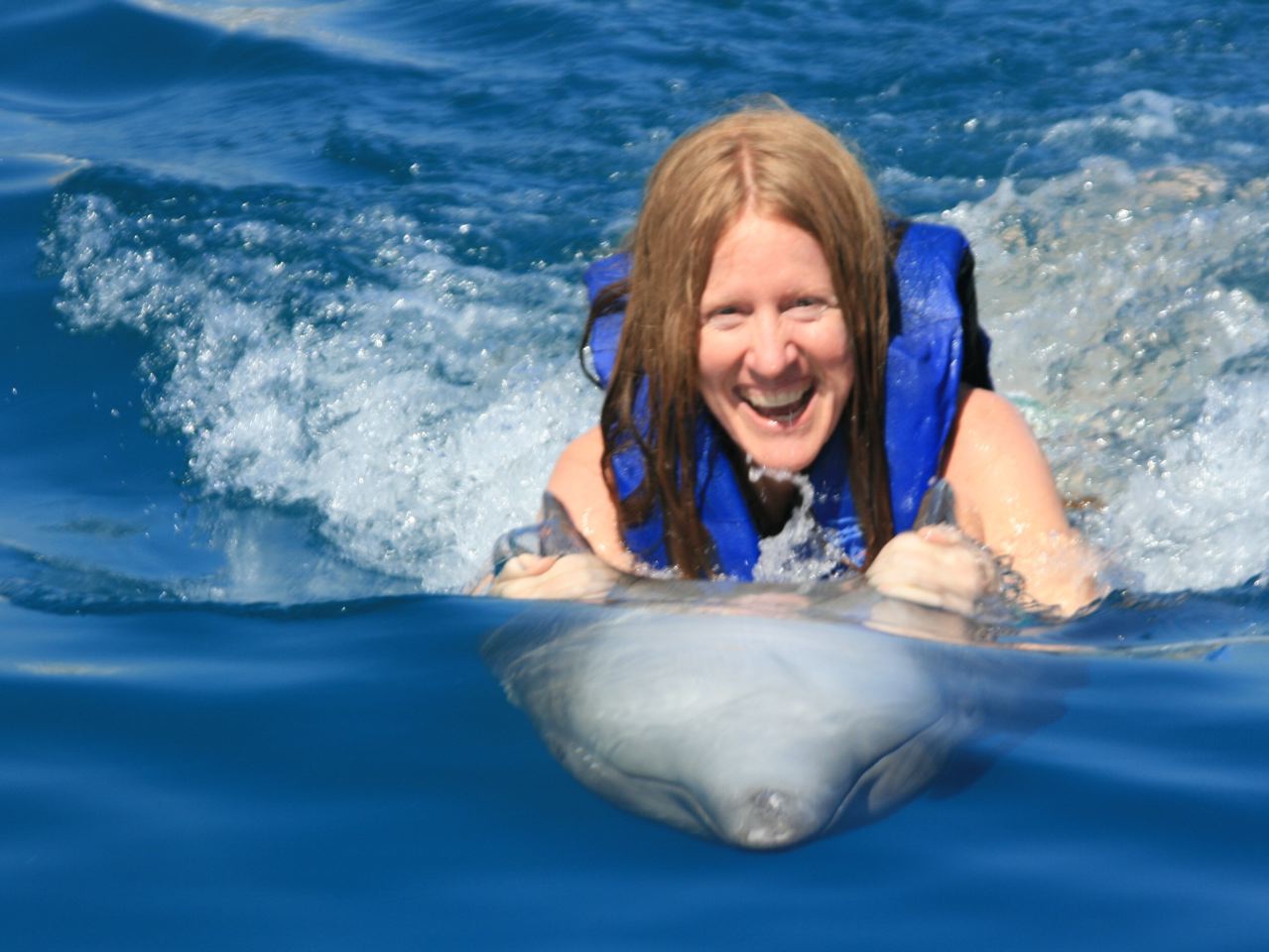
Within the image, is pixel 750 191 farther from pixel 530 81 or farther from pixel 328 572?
pixel 530 81

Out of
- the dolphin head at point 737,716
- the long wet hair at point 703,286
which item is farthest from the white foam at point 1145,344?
the dolphin head at point 737,716

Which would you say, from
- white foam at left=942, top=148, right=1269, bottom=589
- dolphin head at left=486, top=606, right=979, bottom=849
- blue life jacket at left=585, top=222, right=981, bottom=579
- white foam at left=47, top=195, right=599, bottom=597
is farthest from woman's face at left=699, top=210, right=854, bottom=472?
white foam at left=47, top=195, right=599, bottom=597

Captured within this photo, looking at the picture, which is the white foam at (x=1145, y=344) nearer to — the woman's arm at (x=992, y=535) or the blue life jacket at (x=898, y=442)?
the woman's arm at (x=992, y=535)

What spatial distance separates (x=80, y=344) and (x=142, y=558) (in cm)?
148

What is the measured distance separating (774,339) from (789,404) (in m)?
Answer: 0.20

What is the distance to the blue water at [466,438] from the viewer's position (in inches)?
99.0

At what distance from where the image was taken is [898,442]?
12.1 ft

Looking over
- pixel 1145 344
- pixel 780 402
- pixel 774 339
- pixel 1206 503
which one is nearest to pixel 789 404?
pixel 780 402

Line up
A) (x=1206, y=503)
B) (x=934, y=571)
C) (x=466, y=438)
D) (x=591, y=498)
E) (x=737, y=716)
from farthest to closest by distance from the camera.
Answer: (x=466, y=438) → (x=1206, y=503) → (x=591, y=498) → (x=934, y=571) → (x=737, y=716)

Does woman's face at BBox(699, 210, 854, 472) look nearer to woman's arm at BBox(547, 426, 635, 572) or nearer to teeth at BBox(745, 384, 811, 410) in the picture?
teeth at BBox(745, 384, 811, 410)

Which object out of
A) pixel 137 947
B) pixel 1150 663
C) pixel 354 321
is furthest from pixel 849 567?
pixel 354 321

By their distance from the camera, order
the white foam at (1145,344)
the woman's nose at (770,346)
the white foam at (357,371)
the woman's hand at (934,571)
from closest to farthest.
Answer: the woman's hand at (934,571)
the woman's nose at (770,346)
the white foam at (1145,344)
the white foam at (357,371)

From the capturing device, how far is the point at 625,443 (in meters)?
3.77

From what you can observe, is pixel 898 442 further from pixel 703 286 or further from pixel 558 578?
pixel 558 578
